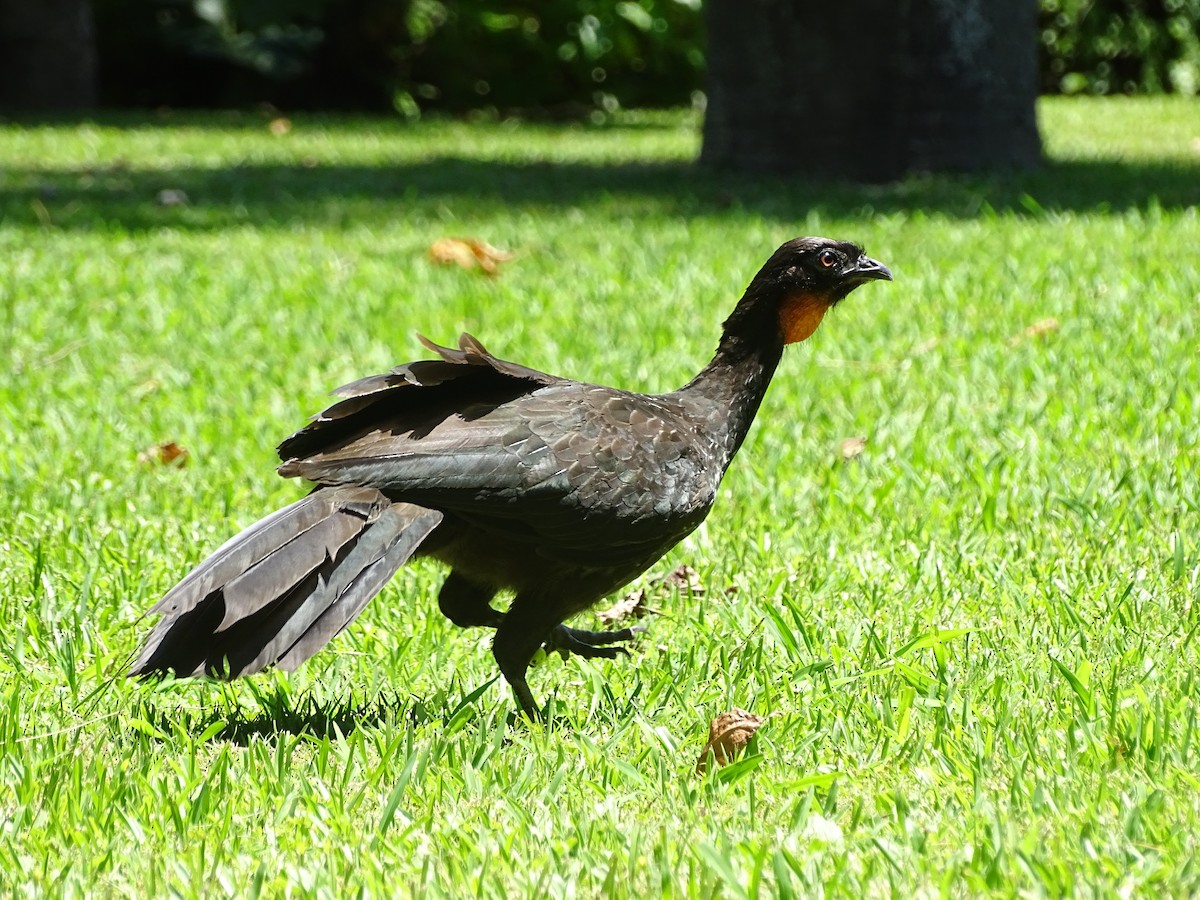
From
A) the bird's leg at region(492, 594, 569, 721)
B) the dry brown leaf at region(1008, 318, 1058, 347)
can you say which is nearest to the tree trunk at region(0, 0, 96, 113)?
the dry brown leaf at region(1008, 318, 1058, 347)

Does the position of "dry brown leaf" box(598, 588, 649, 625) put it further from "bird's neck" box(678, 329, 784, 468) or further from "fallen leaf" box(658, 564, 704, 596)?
"bird's neck" box(678, 329, 784, 468)

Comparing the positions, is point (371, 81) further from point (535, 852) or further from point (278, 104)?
point (535, 852)

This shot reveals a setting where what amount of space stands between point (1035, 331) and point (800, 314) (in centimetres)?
306

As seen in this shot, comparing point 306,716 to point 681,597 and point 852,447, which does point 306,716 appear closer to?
point 681,597

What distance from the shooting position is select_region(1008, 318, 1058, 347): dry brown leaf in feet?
21.8

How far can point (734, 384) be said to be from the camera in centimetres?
388

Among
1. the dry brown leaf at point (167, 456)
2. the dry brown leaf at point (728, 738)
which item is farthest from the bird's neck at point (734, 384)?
the dry brown leaf at point (167, 456)

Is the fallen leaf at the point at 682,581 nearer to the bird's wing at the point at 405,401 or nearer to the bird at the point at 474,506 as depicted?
the bird at the point at 474,506

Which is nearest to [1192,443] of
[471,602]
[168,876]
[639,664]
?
[639,664]

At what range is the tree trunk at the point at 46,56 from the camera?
17.2m

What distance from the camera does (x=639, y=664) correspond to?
385 cm

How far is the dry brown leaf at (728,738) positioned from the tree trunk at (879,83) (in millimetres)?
8311

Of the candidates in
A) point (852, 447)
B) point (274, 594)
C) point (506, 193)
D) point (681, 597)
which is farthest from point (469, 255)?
point (274, 594)

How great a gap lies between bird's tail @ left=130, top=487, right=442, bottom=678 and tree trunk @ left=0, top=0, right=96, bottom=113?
15644 mm
